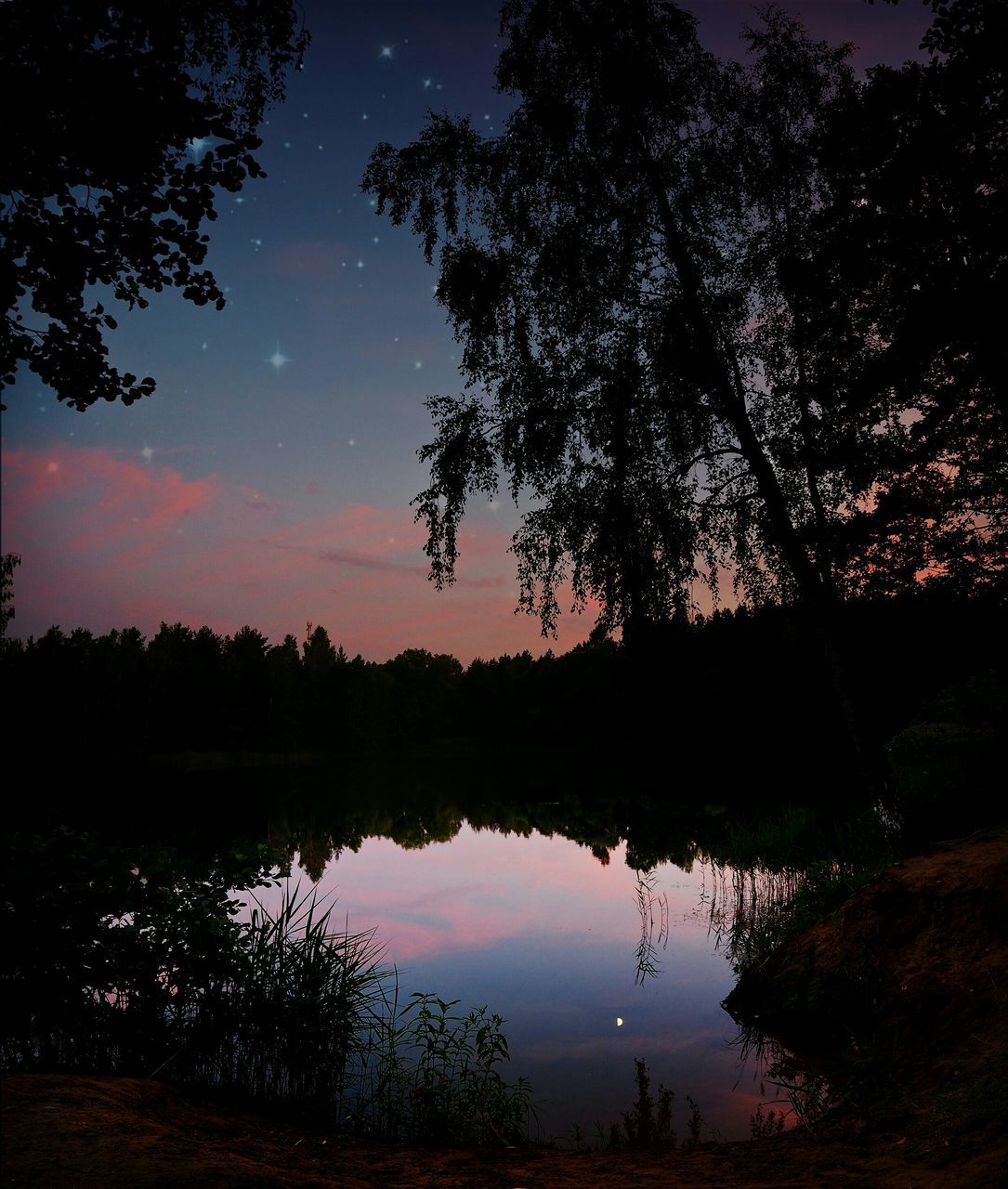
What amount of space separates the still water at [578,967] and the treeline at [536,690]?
4567 mm

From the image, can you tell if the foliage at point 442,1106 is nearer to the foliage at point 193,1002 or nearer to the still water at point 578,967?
the foliage at point 193,1002

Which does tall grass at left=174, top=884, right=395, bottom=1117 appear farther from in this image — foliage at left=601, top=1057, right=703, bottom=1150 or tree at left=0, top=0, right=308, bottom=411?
tree at left=0, top=0, right=308, bottom=411

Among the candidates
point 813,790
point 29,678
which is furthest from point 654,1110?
point 29,678

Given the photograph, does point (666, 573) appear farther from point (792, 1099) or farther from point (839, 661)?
point (792, 1099)

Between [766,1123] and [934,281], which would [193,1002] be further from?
[934,281]

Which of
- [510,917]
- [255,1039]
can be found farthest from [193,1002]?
[510,917]

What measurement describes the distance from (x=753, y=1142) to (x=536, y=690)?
377ft

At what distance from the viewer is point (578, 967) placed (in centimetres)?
1049

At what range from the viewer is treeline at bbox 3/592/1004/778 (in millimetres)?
14469

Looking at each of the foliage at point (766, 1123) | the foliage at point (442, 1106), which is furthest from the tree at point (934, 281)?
the foliage at point (442, 1106)

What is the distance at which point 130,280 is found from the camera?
26.4 feet

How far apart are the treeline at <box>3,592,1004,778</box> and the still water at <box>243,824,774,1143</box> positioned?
4567 mm

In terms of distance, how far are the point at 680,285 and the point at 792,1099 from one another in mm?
11772

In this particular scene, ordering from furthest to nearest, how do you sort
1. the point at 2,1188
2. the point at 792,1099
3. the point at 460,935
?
1. the point at 460,935
2. the point at 792,1099
3. the point at 2,1188
